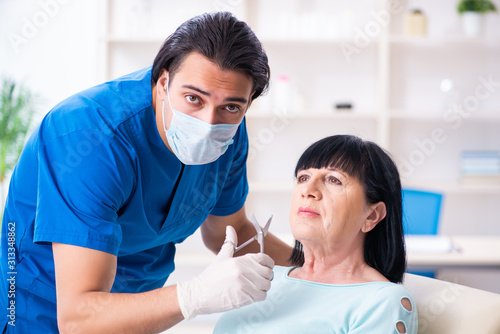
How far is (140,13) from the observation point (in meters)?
3.64

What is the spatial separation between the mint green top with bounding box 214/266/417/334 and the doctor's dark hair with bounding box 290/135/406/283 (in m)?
0.15

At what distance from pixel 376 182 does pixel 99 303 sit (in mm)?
722

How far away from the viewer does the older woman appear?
129 cm

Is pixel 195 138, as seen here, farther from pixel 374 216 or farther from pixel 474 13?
pixel 474 13

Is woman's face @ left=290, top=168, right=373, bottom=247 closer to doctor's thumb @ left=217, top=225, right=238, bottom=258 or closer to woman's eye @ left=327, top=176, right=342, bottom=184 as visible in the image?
woman's eye @ left=327, top=176, right=342, bottom=184

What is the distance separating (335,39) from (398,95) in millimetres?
677

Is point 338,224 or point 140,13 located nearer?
point 338,224

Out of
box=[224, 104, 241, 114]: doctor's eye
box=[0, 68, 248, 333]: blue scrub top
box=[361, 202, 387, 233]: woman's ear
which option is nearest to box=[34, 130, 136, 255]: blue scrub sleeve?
box=[0, 68, 248, 333]: blue scrub top

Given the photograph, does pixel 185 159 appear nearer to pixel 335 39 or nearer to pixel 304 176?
pixel 304 176

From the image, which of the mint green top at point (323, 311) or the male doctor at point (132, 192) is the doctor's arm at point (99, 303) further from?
the mint green top at point (323, 311)

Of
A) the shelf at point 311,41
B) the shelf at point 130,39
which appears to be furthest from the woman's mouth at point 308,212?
the shelf at point 130,39

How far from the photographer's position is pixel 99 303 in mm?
1051

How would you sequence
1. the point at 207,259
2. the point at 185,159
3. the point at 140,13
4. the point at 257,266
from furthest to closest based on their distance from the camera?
the point at 140,13 → the point at 207,259 → the point at 185,159 → the point at 257,266

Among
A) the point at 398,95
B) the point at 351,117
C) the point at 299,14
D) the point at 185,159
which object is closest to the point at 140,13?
the point at 299,14
